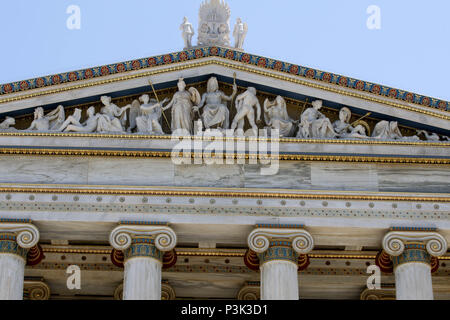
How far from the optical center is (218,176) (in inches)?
1043

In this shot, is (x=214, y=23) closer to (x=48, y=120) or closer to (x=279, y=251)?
(x=48, y=120)

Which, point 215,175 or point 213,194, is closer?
point 213,194

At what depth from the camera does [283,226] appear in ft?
84.8

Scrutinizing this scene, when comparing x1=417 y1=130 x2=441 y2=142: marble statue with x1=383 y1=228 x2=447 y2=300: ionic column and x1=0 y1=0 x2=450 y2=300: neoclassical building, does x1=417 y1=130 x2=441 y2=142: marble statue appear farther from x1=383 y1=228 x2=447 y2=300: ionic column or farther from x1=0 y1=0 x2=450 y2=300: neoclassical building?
x1=383 y1=228 x2=447 y2=300: ionic column

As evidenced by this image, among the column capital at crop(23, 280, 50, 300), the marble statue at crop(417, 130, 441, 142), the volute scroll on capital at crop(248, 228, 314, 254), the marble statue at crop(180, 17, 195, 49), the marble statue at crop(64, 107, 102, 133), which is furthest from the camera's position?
the marble statue at crop(180, 17, 195, 49)

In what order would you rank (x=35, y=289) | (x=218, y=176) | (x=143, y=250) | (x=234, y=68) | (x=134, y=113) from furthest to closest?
(x=35, y=289)
(x=234, y=68)
(x=134, y=113)
(x=218, y=176)
(x=143, y=250)

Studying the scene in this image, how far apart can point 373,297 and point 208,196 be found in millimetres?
5860

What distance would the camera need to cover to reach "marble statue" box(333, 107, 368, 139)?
1067 inches

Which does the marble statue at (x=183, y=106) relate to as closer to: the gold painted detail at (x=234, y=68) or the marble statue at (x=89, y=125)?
the gold painted detail at (x=234, y=68)

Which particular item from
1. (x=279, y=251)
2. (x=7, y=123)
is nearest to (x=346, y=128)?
(x=279, y=251)

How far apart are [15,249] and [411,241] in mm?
9287

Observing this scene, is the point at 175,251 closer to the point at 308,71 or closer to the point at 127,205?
the point at 127,205

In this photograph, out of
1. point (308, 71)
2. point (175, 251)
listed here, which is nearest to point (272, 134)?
point (308, 71)

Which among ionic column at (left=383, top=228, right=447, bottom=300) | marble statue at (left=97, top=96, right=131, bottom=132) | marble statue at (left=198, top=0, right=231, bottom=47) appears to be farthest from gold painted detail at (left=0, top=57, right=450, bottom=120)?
marble statue at (left=198, top=0, right=231, bottom=47)
